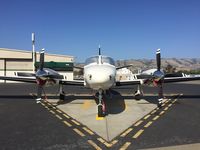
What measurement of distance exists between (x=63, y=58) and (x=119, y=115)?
50.7 m

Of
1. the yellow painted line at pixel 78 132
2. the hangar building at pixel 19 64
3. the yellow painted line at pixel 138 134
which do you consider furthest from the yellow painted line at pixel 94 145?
the hangar building at pixel 19 64

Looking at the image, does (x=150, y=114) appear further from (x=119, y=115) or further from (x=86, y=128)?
(x=86, y=128)

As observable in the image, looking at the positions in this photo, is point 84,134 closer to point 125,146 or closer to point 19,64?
point 125,146

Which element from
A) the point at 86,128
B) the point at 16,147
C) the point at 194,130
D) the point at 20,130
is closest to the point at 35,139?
the point at 16,147

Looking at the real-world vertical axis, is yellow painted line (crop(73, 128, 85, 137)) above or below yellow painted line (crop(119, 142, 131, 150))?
above

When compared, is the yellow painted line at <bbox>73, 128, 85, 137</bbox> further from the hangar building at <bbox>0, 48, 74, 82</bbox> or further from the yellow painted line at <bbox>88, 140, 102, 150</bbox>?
the hangar building at <bbox>0, 48, 74, 82</bbox>

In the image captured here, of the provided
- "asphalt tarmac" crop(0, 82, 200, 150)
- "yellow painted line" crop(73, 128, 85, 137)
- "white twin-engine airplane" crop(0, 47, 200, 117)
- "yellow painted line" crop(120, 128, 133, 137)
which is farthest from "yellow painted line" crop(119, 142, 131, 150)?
"white twin-engine airplane" crop(0, 47, 200, 117)

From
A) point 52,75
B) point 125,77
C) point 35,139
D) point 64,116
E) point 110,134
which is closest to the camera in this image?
point 35,139

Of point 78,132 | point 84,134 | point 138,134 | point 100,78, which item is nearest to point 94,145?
point 84,134

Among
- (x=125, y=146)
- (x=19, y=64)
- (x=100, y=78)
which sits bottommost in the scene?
(x=125, y=146)

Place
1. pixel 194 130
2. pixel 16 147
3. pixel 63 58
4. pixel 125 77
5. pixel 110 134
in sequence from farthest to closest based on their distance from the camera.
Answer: pixel 63 58 < pixel 125 77 < pixel 194 130 < pixel 110 134 < pixel 16 147

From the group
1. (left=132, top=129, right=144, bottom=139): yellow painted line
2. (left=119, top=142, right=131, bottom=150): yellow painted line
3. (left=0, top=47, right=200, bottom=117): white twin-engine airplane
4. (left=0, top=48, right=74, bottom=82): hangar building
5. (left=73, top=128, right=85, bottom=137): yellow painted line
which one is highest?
(left=0, top=48, right=74, bottom=82): hangar building

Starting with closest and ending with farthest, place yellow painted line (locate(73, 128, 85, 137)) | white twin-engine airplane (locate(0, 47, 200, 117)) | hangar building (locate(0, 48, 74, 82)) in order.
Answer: yellow painted line (locate(73, 128, 85, 137))
white twin-engine airplane (locate(0, 47, 200, 117))
hangar building (locate(0, 48, 74, 82))

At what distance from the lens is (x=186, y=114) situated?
12336 millimetres
